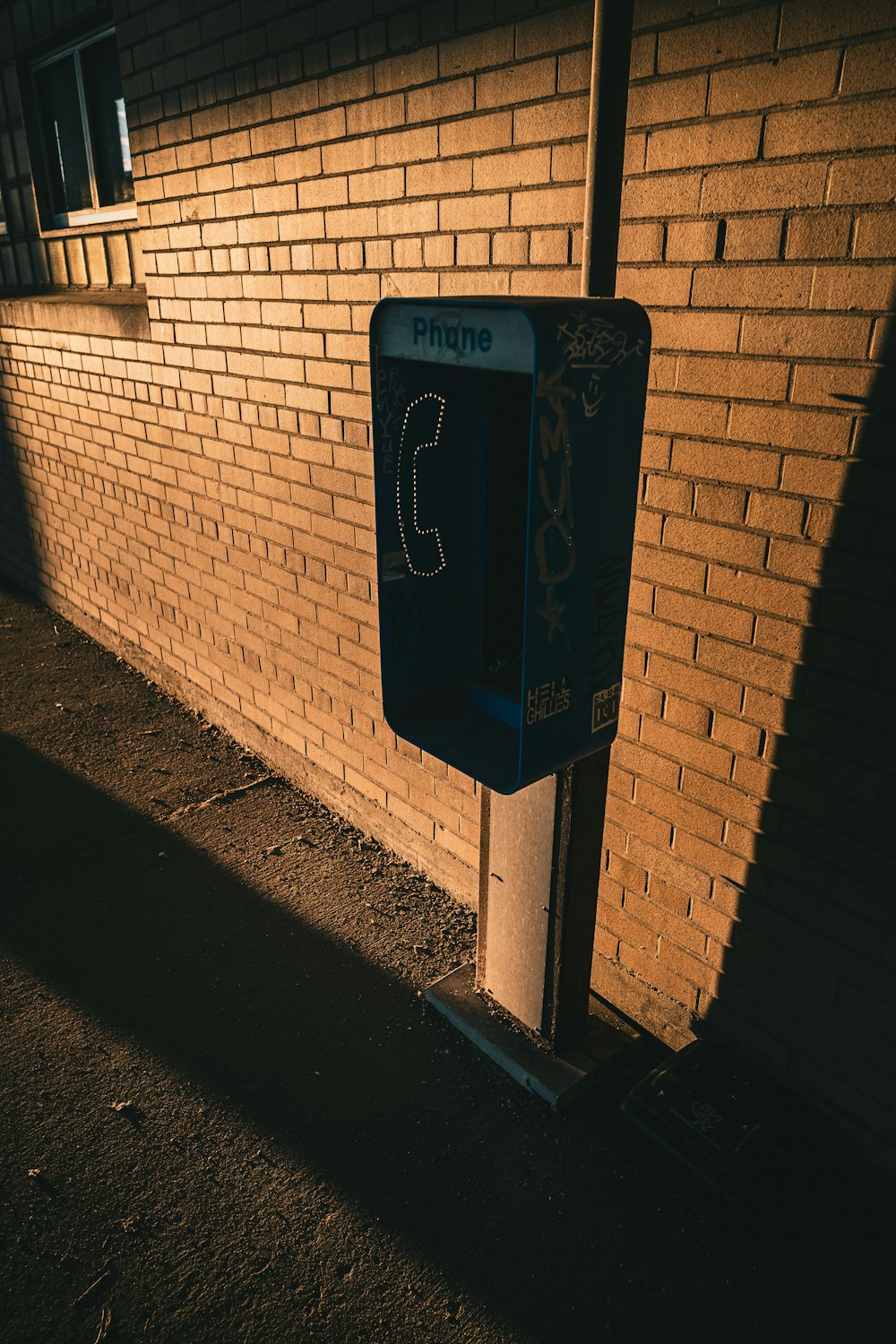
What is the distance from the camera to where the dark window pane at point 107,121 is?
18.0 feet

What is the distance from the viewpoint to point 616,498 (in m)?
2.37

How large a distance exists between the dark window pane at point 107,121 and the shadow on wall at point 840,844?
16.3ft

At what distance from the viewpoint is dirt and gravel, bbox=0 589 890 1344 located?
2350 millimetres

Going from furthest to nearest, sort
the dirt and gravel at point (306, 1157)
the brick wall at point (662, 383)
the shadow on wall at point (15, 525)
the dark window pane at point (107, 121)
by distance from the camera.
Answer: the shadow on wall at point (15, 525) < the dark window pane at point (107, 121) < the dirt and gravel at point (306, 1157) < the brick wall at point (662, 383)

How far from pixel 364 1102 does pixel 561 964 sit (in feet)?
2.49

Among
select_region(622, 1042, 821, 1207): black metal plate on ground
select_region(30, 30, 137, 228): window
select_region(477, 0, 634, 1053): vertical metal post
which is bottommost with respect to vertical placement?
select_region(622, 1042, 821, 1207): black metal plate on ground

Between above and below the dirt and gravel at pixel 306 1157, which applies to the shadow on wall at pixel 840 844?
above

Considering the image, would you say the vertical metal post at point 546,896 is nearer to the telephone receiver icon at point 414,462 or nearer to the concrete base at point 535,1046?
the concrete base at point 535,1046

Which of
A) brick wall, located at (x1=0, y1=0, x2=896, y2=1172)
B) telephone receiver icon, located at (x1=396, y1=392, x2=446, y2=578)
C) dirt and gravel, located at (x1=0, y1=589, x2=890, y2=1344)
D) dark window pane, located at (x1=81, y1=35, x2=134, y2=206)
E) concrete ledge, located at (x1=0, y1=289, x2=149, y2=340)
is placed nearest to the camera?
brick wall, located at (x1=0, y1=0, x2=896, y2=1172)

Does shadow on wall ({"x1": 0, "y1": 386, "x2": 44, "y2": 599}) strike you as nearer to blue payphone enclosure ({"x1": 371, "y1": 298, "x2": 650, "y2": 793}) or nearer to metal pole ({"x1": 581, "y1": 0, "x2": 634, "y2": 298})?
blue payphone enclosure ({"x1": 371, "y1": 298, "x2": 650, "y2": 793})

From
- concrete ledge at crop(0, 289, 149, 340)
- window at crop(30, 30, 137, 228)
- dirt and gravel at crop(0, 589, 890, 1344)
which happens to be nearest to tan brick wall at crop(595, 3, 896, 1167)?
dirt and gravel at crop(0, 589, 890, 1344)

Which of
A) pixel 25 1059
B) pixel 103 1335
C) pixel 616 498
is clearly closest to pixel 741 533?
pixel 616 498

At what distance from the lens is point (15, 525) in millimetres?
7812

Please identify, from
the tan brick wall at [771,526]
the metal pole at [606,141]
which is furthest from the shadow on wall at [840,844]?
the metal pole at [606,141]
